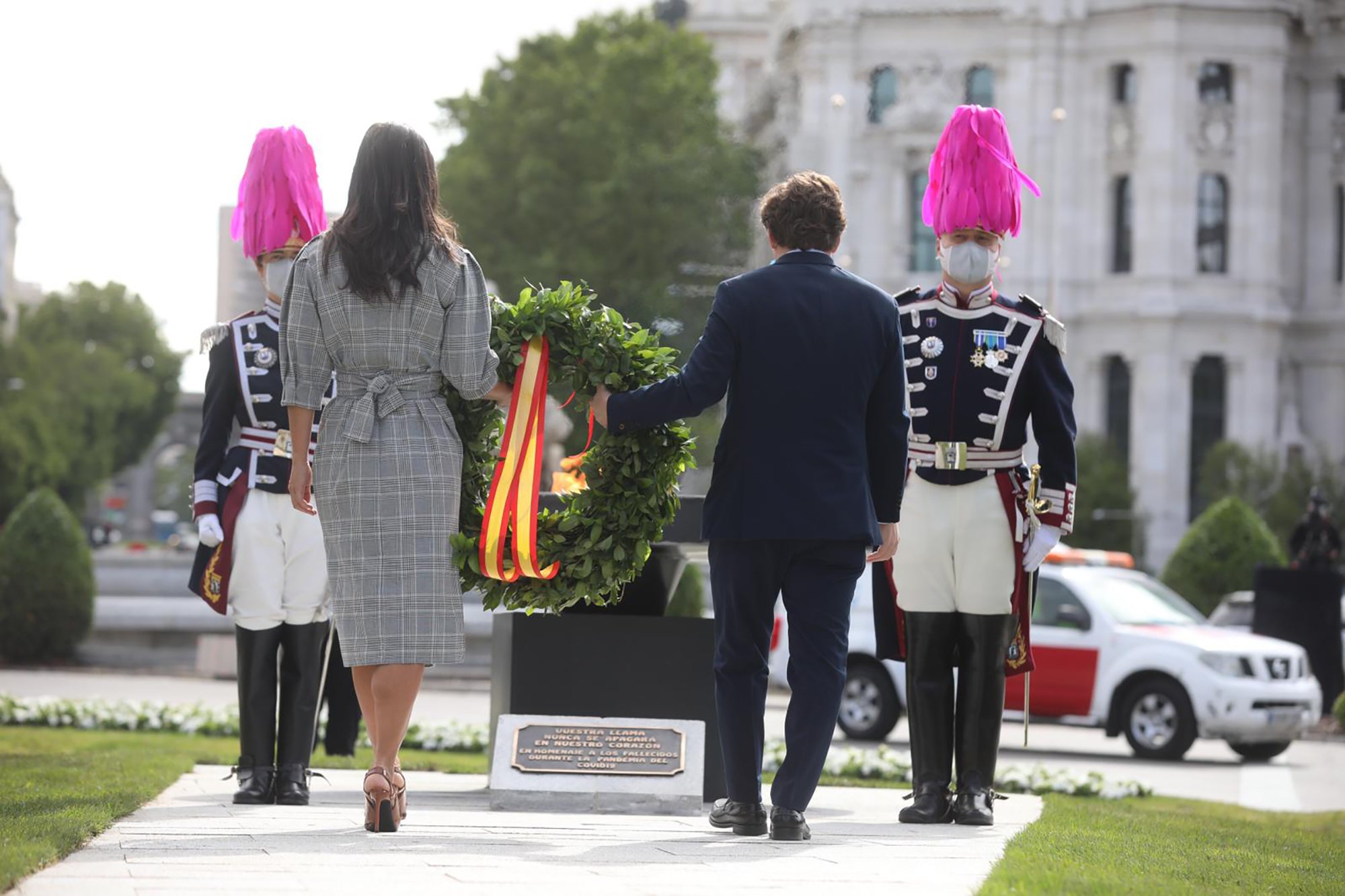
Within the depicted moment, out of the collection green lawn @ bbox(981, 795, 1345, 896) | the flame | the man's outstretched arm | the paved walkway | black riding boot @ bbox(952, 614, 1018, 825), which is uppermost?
the man's outstretched arm

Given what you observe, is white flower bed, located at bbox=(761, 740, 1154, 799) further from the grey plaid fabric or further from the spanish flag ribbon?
the grey plaid fabric

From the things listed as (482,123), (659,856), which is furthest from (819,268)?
(482,123)

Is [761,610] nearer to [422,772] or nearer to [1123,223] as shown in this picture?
[422,772]

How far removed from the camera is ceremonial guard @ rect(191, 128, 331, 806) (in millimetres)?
8516

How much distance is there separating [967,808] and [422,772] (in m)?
3.89

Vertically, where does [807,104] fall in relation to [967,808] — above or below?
above

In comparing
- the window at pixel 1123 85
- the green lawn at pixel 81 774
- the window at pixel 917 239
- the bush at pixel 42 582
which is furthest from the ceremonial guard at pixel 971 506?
the window at pixel 1123 85

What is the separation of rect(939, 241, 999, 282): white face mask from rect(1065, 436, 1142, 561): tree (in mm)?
49973

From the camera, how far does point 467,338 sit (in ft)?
23.7

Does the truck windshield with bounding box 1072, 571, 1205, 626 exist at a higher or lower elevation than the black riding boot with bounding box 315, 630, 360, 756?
higher

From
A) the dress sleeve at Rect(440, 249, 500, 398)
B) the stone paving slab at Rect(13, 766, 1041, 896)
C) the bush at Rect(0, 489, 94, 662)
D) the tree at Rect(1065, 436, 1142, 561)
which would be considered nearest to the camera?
the stone paving slab at Rect(13, 766, 1041, 896)

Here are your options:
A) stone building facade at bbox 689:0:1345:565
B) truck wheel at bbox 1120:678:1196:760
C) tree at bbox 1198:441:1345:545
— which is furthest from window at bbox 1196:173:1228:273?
truck wheel at bbox 1120:678:1196:760

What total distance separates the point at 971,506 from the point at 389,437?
2.32m

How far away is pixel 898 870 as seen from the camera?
6.09 metres
